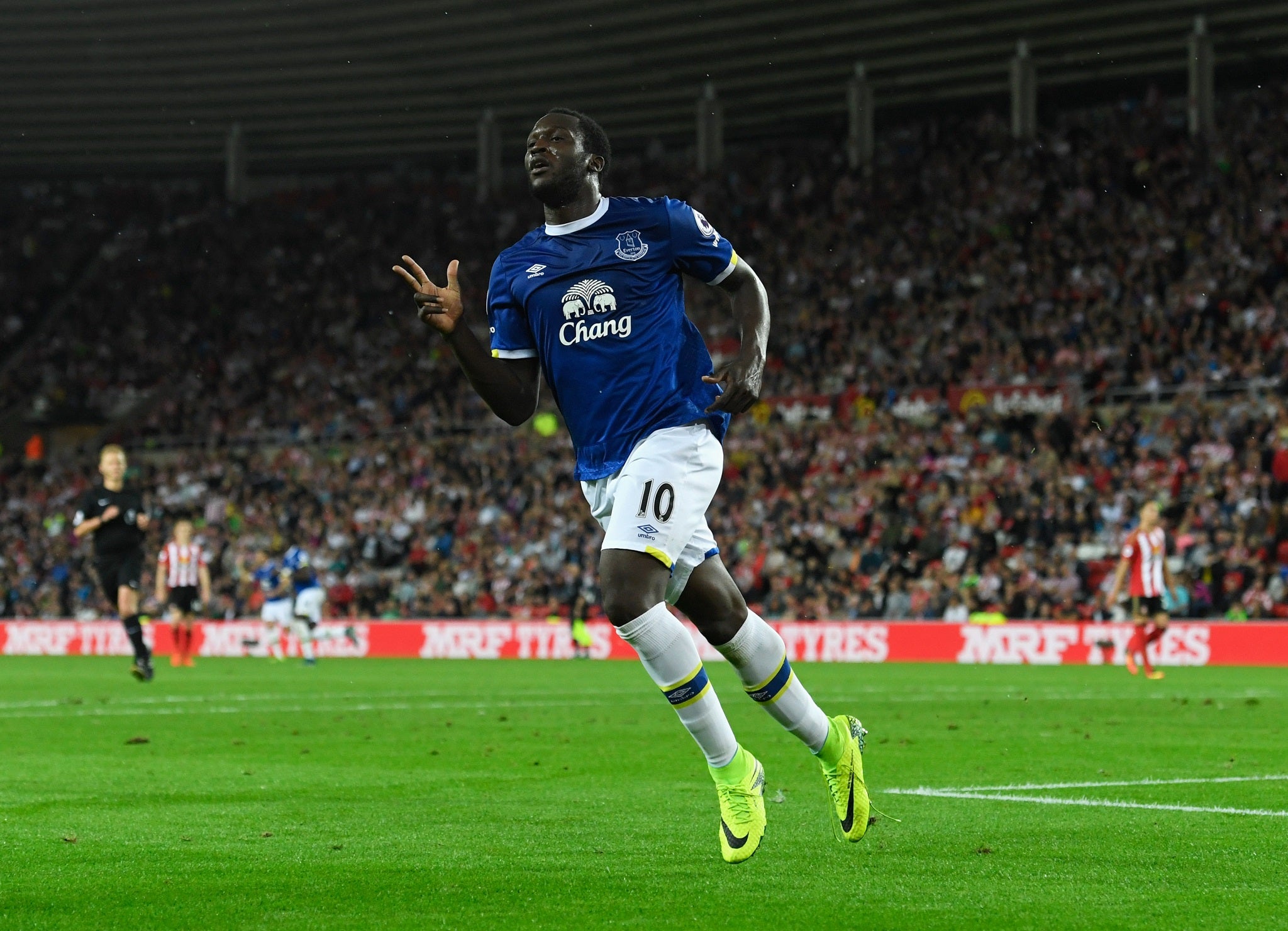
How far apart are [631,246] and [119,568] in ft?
44.2

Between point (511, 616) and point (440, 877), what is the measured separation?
2576 cm

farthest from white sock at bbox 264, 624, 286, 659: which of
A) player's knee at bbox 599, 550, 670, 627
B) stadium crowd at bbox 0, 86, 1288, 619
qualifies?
player's knee at bbox 599, 550, 670, 627

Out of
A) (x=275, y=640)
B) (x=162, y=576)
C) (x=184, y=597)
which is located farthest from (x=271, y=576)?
(x=275, y=640)

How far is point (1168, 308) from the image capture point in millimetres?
28922

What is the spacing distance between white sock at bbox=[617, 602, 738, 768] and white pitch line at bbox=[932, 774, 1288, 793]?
7.14 feet

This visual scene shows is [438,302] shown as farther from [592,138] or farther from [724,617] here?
[724,617]

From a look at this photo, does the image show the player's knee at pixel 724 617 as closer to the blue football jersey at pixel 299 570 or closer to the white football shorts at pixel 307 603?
the blue football jersey at pixel 299 570

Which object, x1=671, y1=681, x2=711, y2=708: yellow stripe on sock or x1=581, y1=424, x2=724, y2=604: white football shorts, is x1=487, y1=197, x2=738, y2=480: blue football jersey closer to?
x1=581, y1=424, x2=724, y2=604: white football shorts

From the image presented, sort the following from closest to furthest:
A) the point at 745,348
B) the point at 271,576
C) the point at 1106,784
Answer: the point at 745,348
the point at 1106,784
the point at 271,576

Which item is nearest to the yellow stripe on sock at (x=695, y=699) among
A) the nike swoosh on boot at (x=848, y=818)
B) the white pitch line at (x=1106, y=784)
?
the nike swoosh on boot at (x=848, y=818)

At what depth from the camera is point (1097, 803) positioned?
23.9 ft

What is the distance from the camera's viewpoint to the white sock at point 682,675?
18.9 ft

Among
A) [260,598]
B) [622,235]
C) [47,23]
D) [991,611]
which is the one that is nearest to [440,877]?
[622,235]

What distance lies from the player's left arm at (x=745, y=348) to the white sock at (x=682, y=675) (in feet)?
2.42
